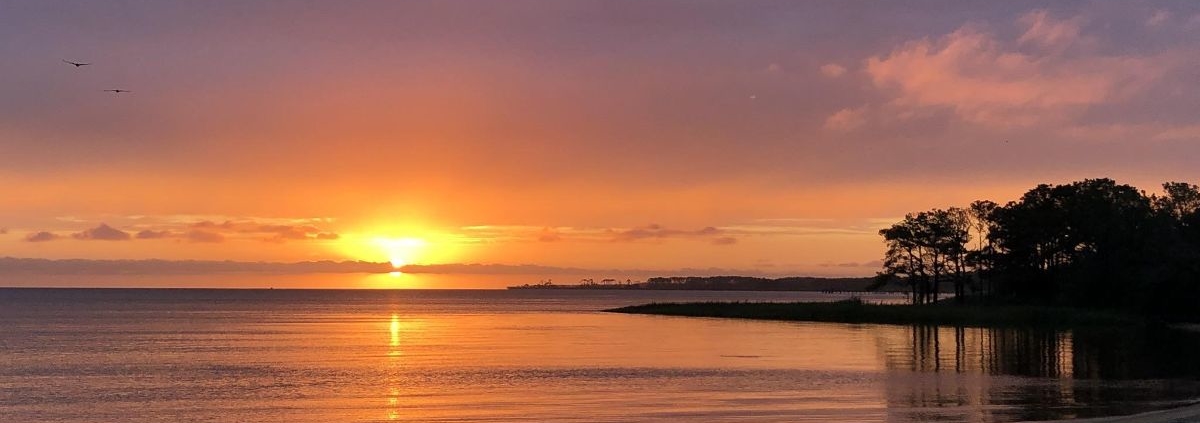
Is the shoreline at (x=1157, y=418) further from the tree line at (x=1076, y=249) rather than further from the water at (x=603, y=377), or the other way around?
the tree line at (x=1076, y=249)

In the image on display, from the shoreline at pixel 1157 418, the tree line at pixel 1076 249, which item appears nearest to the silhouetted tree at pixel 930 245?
the tree line at pixel 1076 249

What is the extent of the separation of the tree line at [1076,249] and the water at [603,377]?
14.4 metres

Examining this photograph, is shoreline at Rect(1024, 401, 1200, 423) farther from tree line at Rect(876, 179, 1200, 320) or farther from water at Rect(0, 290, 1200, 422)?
tree line at Rect(876, 179, 1200, 320)

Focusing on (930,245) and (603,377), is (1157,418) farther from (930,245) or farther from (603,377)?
(930,245)

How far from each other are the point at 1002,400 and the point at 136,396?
32983 millimetres

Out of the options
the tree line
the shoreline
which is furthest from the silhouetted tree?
the shoreline

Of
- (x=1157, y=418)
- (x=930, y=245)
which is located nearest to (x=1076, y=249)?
(x=930, y=245)

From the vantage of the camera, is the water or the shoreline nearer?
the shoreline

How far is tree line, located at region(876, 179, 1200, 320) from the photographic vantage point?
86812 millimetres

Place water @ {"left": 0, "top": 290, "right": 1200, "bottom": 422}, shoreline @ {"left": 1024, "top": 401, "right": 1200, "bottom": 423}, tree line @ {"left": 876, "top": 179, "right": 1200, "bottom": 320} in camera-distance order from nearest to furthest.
Result: shoreline @ {"left": 1024, "top": 401, "right": 1200, "bottom": 423} → water @ {"left": 0, "top": 290, "right": 1200, "bottom": 422} → tree line @ {"left": 876, "top": 179, "right": 1200, "bottom": 320}

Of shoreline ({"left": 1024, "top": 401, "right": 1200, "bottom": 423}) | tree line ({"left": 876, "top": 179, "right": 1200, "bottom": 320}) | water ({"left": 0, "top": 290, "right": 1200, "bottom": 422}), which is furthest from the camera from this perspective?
tree line ({"left": 876, "top": 179, "right": 1200, "bottom": 320})

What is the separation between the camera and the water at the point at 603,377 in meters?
35.7

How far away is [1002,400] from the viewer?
37250mm

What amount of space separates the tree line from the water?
566 inches
